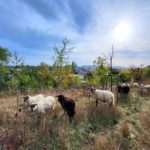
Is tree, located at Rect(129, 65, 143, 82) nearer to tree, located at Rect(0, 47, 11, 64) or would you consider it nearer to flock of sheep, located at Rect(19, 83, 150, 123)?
flock of sheep, located at Rect(19, 83, 150, 123)

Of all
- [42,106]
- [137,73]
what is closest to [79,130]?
[42,106]

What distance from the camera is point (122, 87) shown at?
12664mm

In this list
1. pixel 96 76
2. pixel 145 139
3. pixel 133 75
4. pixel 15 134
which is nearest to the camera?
pixel 15 134

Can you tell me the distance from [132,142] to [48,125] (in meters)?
2.81

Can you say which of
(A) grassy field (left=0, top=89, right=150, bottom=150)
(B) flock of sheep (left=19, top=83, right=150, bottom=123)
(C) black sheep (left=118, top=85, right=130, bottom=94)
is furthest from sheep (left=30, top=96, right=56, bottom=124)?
(C) black sheep (left=118, top=85, right=130, bottom=94)

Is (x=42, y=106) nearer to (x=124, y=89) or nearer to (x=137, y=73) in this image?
(x=124, y=89)

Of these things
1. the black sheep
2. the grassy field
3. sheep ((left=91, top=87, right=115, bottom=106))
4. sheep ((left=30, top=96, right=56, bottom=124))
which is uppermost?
the black sheep

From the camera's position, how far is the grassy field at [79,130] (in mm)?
6617

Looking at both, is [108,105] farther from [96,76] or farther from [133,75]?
[96,76]

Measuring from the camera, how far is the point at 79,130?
7754mm

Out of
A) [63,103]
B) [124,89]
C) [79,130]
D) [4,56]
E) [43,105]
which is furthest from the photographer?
[4,56]

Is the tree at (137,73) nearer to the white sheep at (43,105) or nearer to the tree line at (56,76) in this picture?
the tree line at (56,76)

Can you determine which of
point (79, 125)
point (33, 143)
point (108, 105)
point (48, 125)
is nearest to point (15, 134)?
point (33, 143)

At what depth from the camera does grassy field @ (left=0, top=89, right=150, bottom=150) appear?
6.62m
